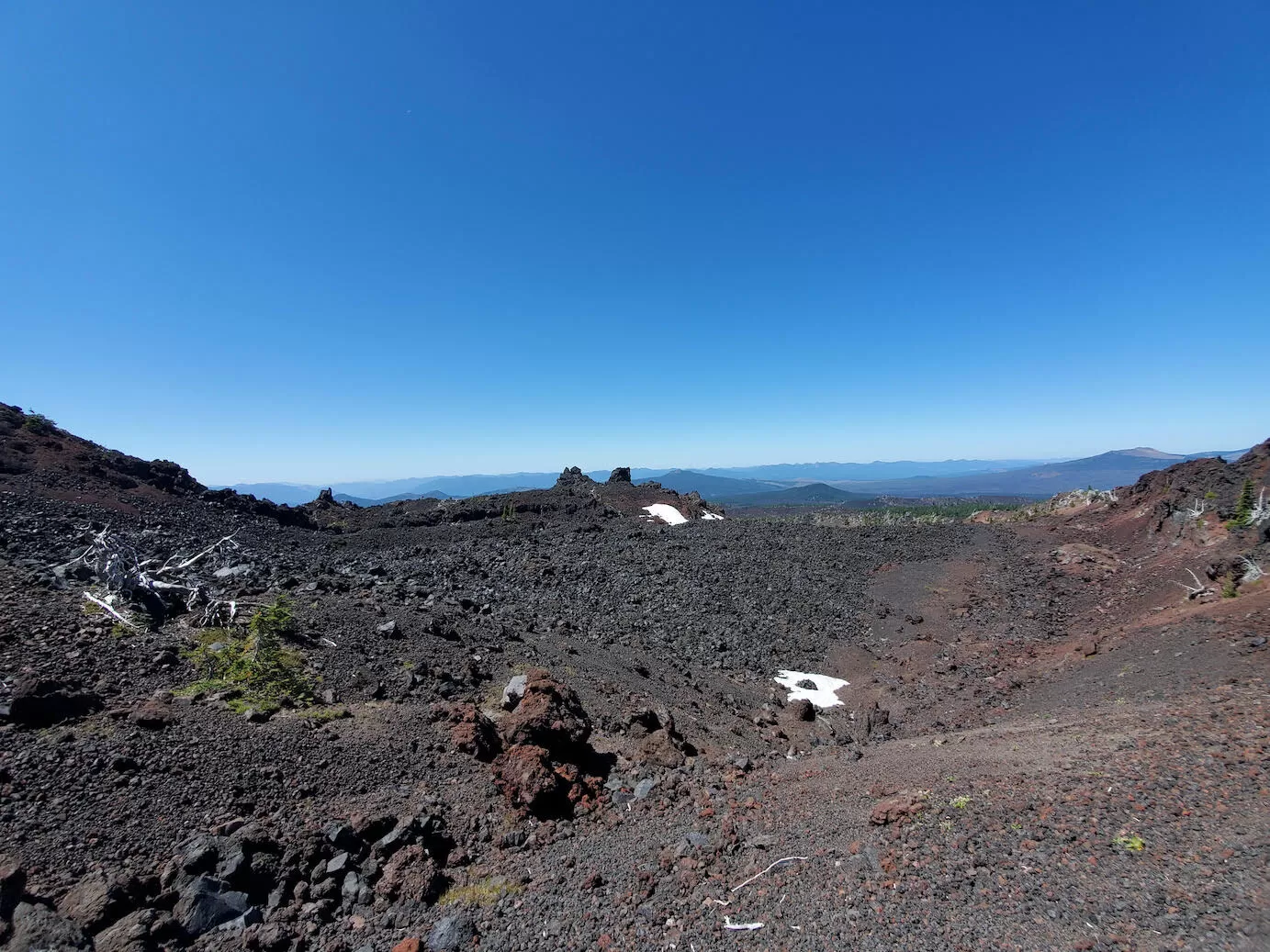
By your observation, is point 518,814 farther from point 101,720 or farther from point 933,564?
point 933,564

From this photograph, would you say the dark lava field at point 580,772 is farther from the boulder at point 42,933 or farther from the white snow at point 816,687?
the white snow at point 816,687

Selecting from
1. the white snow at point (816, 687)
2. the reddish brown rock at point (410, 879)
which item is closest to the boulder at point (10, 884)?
the reddish brown rock at point (410, 879)

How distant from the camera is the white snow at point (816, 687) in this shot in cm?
1144

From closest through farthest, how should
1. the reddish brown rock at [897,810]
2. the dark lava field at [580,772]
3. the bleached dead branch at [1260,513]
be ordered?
the dark lava field at [580,772]
the reddish brown rock at [897,810]
the bleached dead branch at [1260,513]

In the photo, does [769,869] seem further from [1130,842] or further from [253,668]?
[253,668]

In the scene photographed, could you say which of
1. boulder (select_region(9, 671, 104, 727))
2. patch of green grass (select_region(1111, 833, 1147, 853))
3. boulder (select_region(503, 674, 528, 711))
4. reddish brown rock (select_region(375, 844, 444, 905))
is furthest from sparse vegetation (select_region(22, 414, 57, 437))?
patch of green grass (select_region(1111, 833, 1147, 853))

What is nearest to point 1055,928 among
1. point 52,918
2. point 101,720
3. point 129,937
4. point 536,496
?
point 129,937

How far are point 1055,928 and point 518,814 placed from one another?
443cm

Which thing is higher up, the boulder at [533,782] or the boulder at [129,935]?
the boulder at [129,935]

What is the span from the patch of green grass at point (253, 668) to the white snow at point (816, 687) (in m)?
9.00

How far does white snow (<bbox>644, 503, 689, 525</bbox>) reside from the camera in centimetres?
2892

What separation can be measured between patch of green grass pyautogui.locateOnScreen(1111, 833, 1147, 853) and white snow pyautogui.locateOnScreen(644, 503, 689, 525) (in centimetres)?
2397

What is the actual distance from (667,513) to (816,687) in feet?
60.4

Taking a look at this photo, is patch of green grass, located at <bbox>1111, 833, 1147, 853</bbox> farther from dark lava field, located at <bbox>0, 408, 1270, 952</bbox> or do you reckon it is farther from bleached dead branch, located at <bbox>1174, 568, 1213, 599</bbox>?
bleached dead branch, located at <bbox>1174, 568, 1213, 599</bbox>
